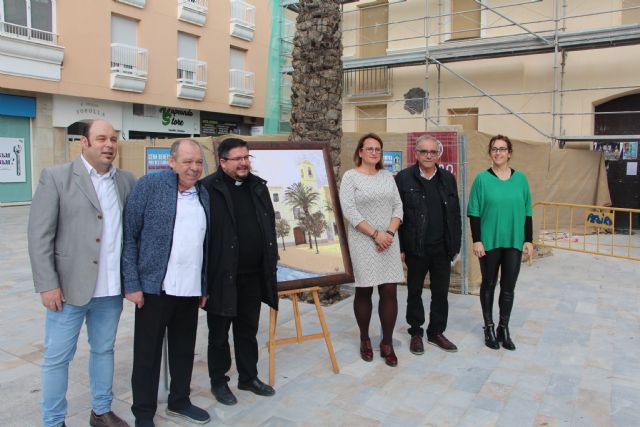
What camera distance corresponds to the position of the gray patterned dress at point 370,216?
4.08m

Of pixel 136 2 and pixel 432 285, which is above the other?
pixel 136 2

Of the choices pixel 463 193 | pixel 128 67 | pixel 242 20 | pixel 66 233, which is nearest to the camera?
pixel 66 233

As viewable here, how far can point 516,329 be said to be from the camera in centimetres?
515

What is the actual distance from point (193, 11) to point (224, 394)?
65.1 ft

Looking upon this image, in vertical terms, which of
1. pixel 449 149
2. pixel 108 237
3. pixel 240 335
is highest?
pixel 449 149

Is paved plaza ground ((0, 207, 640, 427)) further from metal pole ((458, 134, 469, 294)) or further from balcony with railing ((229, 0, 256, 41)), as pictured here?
balcony with railing ((229, 0, 256, 41))

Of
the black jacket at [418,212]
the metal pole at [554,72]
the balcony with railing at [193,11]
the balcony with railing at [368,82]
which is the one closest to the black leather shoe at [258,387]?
the black jacket at [418,212]

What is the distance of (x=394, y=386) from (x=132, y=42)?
723 inches

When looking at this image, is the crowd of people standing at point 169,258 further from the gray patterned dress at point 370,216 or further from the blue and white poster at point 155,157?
the blue and white poster at point 155,157

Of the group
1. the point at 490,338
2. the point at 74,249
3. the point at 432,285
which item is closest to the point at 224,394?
the point at 74,249

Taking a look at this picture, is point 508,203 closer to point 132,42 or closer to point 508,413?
point 508,413

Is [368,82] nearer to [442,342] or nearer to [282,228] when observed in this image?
[442,342]

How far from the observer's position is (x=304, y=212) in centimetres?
431

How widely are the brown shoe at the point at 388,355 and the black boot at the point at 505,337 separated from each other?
109 centimetres
